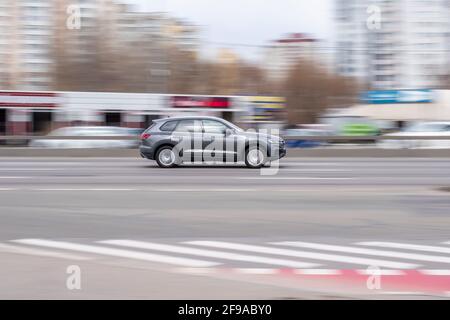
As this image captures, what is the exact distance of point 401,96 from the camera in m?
52.6

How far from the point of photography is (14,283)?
614cm

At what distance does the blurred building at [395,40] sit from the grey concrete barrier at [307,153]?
116m

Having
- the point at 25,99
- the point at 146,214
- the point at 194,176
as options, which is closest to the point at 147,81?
the point at 25,99

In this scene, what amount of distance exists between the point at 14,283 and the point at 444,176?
44.7 feet

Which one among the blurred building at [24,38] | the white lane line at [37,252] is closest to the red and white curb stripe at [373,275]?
the white lane line at [37,252]

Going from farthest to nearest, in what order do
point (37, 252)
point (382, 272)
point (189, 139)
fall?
point (189, 139) → point (37, 252) → point (382, 272)

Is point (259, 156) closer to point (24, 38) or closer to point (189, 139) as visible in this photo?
point (189, 139)

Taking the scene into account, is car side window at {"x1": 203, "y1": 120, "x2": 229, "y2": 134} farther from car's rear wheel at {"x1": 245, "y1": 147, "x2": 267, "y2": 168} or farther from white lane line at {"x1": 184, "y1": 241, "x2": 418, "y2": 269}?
white lane line at {"x1": 184, "y1": 241, "x2": 418, "y2": 269}

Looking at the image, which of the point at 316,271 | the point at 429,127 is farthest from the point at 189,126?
the point at 429,127

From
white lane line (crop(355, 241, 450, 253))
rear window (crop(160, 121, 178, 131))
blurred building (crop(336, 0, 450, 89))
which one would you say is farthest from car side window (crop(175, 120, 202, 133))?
blurred building (crop(336, 0, 450, 89))

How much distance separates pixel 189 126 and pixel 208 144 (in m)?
0.78

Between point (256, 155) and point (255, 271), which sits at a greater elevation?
point (256, 155)

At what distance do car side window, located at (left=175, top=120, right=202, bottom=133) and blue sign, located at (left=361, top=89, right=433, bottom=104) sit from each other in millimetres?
35654

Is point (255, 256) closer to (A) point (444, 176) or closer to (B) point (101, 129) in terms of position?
(A) point (444, 176)
